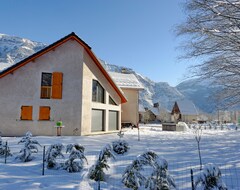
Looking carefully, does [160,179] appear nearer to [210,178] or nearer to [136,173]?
[136,173]

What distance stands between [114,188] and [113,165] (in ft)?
6.71

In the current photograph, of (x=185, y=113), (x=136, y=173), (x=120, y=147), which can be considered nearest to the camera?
(x=136, y=173)

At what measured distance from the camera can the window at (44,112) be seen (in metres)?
16.1

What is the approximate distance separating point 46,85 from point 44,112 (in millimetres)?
2193

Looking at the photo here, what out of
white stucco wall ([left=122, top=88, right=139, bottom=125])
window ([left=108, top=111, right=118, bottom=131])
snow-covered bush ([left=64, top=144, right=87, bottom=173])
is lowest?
snow-covered bush ([left=64, top=144, right=87, bottom=173])

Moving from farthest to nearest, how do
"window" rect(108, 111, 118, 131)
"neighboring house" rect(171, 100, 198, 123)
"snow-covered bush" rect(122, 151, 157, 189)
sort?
"neighboring house" rect(171, 100, 198, 123), "window" rect(108, 111, 118, 131), "snow-covered bush" rect(122, 151, 157, 189)

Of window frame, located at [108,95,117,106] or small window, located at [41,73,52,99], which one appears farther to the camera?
window frame, located at [108,95,117,106]

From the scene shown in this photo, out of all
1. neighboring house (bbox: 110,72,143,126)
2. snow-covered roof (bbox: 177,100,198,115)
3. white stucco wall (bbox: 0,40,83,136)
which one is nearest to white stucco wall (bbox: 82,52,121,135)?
white stucco wall (bbox: 0,40,83,136)

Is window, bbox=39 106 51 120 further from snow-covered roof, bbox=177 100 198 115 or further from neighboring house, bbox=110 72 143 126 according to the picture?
snow-covered roof, bbox=177 100 198 115

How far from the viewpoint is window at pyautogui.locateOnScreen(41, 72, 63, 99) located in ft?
53.9

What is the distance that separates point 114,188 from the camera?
5.30 meters

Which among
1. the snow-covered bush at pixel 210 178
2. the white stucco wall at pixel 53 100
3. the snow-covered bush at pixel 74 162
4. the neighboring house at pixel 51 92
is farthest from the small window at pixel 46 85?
the snow-covered bush at pixel 210 178

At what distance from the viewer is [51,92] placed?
1645cm

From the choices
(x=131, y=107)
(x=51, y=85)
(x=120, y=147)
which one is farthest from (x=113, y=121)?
(x=120, y=147)
